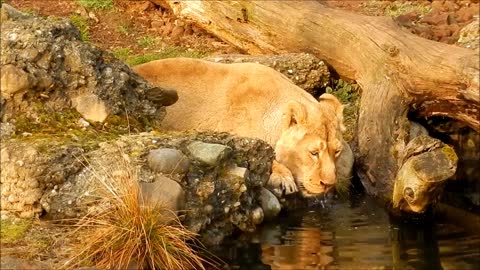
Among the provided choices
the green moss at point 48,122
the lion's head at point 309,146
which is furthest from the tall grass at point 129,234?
the lion's head at point 309,146

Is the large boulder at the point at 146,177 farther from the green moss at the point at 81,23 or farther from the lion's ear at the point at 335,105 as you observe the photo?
the green moss at the point at 81,23

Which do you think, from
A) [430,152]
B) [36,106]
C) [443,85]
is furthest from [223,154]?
[443,85]

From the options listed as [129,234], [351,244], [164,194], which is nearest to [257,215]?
[351,244]

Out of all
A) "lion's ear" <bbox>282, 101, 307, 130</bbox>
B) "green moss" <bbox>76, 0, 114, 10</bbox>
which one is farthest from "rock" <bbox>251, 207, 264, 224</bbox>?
"green moss" <bbox>76, 0, 114, 10</bbox>

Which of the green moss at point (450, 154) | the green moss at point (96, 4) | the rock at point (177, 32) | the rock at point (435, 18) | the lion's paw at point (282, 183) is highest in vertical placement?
the rock at point (435, 18)

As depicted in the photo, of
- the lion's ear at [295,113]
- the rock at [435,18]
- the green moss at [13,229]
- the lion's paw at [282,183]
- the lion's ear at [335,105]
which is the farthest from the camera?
the rock at [435,18]

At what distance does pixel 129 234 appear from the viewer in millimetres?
6699

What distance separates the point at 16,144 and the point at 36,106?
64 centimetres

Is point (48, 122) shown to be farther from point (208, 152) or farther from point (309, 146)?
point (309, 146)

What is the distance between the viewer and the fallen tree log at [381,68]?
32.2ft

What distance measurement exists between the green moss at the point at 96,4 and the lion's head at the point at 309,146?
601 centimetres

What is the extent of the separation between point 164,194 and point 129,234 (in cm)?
65

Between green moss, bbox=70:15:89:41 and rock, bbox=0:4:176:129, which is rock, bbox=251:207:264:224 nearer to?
rock, bbox=0:4:176:129

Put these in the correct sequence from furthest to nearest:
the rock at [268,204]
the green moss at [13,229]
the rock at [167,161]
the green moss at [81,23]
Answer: the green moss at [81,23] → the rock at [268,204] → the rock at [167,161] → the green moss at [13,229]
